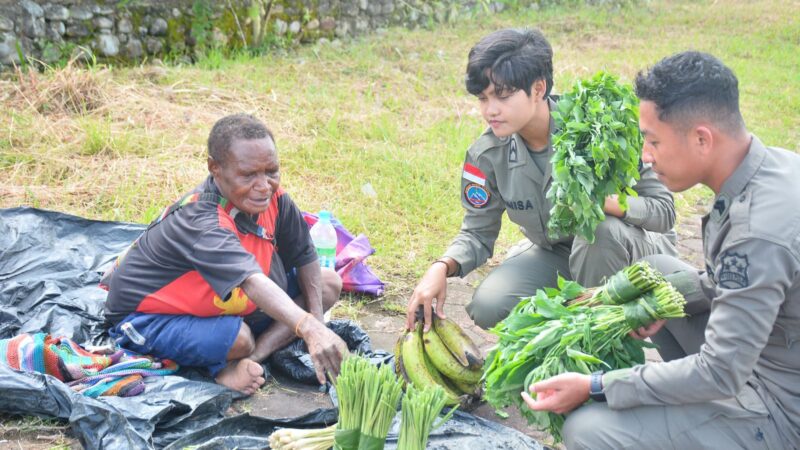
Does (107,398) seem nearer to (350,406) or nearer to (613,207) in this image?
(350,406)

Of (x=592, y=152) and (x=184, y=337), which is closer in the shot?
(x=592, y=152)

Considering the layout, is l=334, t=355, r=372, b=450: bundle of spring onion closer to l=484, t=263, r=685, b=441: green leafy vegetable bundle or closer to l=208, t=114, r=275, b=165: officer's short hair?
l=484, t=263, r=685, b=441: green leafy vegetable bundle

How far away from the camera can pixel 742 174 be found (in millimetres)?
2744

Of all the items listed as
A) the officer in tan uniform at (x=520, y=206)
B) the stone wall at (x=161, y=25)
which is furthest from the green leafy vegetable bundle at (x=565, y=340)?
the stone wall at (x=161, y=25)

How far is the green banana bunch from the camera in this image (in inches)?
145

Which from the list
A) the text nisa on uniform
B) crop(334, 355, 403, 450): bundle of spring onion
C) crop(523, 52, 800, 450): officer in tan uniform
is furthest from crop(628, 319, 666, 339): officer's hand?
the text nisa on uniform

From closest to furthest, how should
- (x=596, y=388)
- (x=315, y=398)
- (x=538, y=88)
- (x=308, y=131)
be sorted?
(x=596, y=388), (x=538, y=88), (x=315, y=398), (x=308, y=131)

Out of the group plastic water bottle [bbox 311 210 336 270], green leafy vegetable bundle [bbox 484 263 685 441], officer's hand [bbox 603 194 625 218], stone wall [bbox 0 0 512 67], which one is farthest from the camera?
stone wall [bbox 0 0 512 67]

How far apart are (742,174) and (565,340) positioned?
0.82 metres

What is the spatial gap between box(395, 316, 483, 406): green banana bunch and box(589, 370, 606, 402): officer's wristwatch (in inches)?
33.3

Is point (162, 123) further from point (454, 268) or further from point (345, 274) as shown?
point (454, 268)

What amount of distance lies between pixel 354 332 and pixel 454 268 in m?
0.72

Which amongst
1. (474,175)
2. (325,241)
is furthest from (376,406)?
(325,241)

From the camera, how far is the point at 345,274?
501 centimetres
